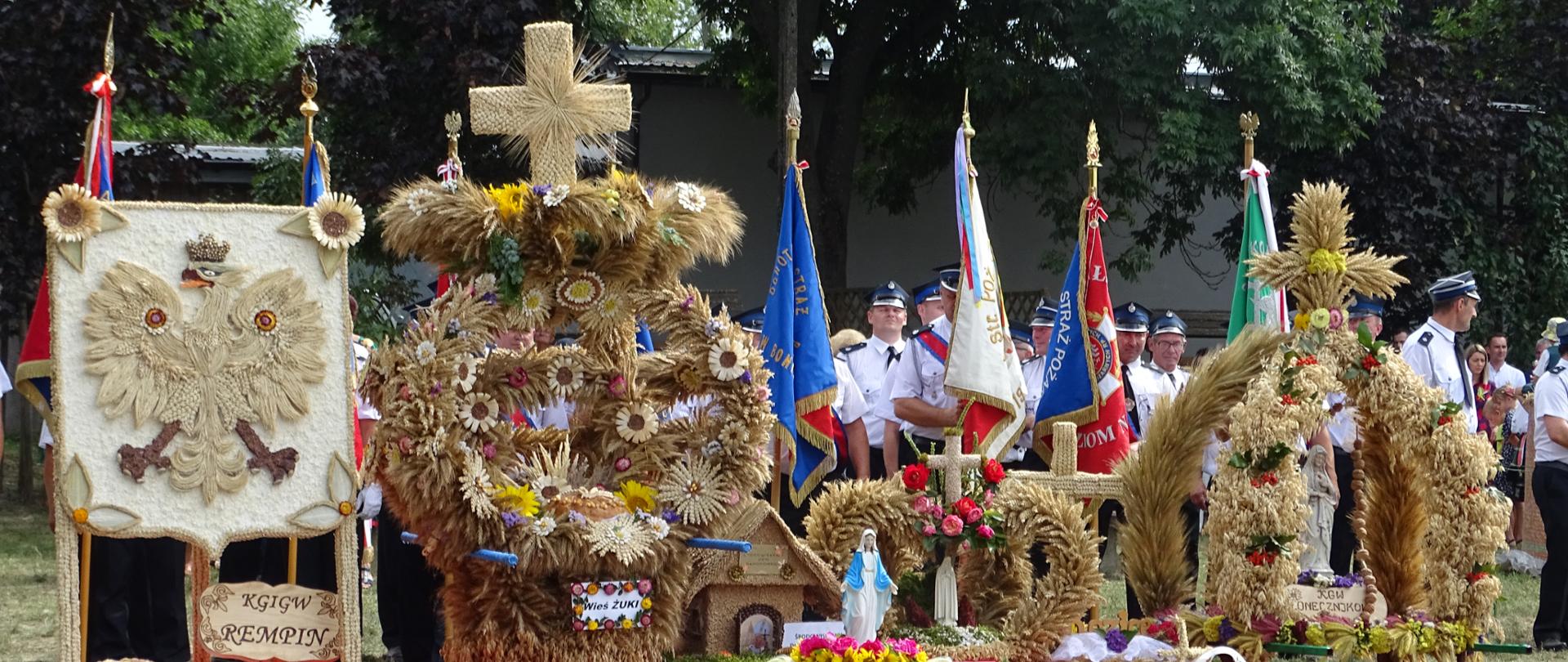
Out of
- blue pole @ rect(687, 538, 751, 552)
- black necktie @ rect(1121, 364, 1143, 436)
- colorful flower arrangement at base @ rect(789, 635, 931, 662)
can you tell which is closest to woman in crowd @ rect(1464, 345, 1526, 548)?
black necktie @ rect(1121, 364, 1143, 436)

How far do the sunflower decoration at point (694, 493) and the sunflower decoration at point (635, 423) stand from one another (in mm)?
189

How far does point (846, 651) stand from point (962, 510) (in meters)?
1.31

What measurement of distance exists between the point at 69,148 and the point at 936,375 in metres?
7.31

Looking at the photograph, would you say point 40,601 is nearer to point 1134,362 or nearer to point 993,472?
point 993,472

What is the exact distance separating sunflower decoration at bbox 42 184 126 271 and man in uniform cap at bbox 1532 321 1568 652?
6898mm

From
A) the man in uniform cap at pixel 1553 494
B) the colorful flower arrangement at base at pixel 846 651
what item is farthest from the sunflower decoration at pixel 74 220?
the man in uniform cap at pixel 1553 494

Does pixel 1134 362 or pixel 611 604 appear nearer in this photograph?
pixel 611 604

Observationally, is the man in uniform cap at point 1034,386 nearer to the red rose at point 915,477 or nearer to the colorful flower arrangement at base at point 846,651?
the red rose at point 915,477

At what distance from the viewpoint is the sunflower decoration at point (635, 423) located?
6512 millimetres

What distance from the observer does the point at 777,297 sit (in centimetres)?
838

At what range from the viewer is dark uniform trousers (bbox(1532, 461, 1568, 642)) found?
8.64 metres

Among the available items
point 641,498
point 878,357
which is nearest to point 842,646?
point 641,498

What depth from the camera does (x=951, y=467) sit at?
6.95m

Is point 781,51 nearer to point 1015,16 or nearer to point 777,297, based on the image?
point 1015,16
